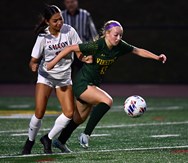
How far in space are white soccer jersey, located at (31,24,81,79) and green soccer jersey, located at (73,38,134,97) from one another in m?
0.21

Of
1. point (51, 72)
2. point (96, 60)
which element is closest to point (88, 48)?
point (96, 60)

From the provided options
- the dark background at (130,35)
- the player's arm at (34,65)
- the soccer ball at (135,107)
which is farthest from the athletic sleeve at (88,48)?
the dark background at (130,35)

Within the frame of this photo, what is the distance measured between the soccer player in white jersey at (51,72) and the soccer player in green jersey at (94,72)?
13 cm

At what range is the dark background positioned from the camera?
19016 mm

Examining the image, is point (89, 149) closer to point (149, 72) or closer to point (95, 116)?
point (95, 116)

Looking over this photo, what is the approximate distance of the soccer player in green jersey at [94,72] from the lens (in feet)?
29.1

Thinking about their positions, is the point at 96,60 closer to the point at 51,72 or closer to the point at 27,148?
the point at 51,72

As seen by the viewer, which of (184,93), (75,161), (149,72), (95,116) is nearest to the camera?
(75,161)

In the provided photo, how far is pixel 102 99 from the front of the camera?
891 cm

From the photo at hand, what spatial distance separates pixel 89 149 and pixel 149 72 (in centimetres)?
1001

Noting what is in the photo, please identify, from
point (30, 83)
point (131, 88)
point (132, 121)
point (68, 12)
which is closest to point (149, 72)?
point (131, 88)

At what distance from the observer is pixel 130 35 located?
18969mm

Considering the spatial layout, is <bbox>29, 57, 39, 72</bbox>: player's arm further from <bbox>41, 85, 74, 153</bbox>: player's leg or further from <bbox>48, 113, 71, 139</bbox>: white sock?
<bbox>48, 113, 71, 139</bbox>: white sock

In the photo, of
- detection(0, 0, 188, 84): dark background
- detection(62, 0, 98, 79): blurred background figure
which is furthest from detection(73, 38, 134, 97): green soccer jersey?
detection(0, 0, 188, 84): dark background
